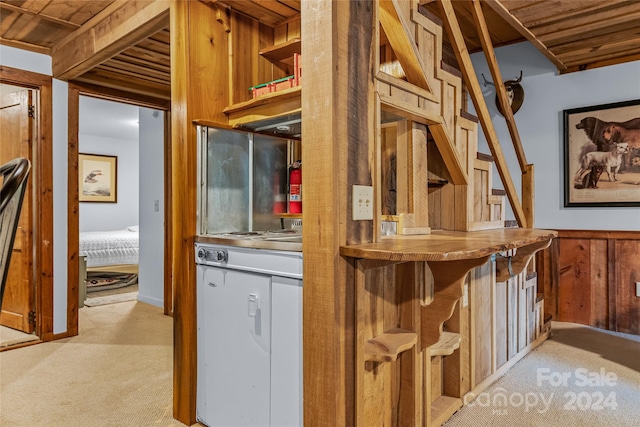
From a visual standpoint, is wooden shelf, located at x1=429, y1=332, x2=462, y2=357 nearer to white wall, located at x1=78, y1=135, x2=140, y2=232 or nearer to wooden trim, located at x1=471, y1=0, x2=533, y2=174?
wooden trim, located at x1=471, y1=0, x2=533, y2=174

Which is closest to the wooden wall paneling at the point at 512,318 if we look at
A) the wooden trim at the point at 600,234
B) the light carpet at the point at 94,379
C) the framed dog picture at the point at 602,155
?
the wooden trim at the point at 600,234

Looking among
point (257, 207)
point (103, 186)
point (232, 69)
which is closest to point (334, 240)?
point (257, 207)

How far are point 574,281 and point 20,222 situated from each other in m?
4.61

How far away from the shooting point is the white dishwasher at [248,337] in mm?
1625

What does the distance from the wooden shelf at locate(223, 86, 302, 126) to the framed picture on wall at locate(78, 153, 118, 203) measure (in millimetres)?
6746

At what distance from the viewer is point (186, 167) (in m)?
2.04

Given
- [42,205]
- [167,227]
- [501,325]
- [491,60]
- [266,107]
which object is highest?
[491,60]

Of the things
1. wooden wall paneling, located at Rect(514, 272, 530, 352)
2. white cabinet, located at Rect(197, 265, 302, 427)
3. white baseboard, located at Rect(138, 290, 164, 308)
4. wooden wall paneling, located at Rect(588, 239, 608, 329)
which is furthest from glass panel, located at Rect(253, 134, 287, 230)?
wooden wall paneling, located at Rect(588, 239, 608, 329)

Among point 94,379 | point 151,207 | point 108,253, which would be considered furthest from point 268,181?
point 108,253

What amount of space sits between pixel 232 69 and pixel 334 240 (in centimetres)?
138

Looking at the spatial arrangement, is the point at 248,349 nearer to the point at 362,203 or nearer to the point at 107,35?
the point at 362,203

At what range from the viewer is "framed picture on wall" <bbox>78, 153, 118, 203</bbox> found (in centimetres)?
777

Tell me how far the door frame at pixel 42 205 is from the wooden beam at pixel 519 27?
328 centimetres

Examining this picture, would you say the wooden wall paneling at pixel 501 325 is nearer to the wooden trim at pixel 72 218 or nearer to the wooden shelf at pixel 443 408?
the wooden shelf at pixel 443 408
